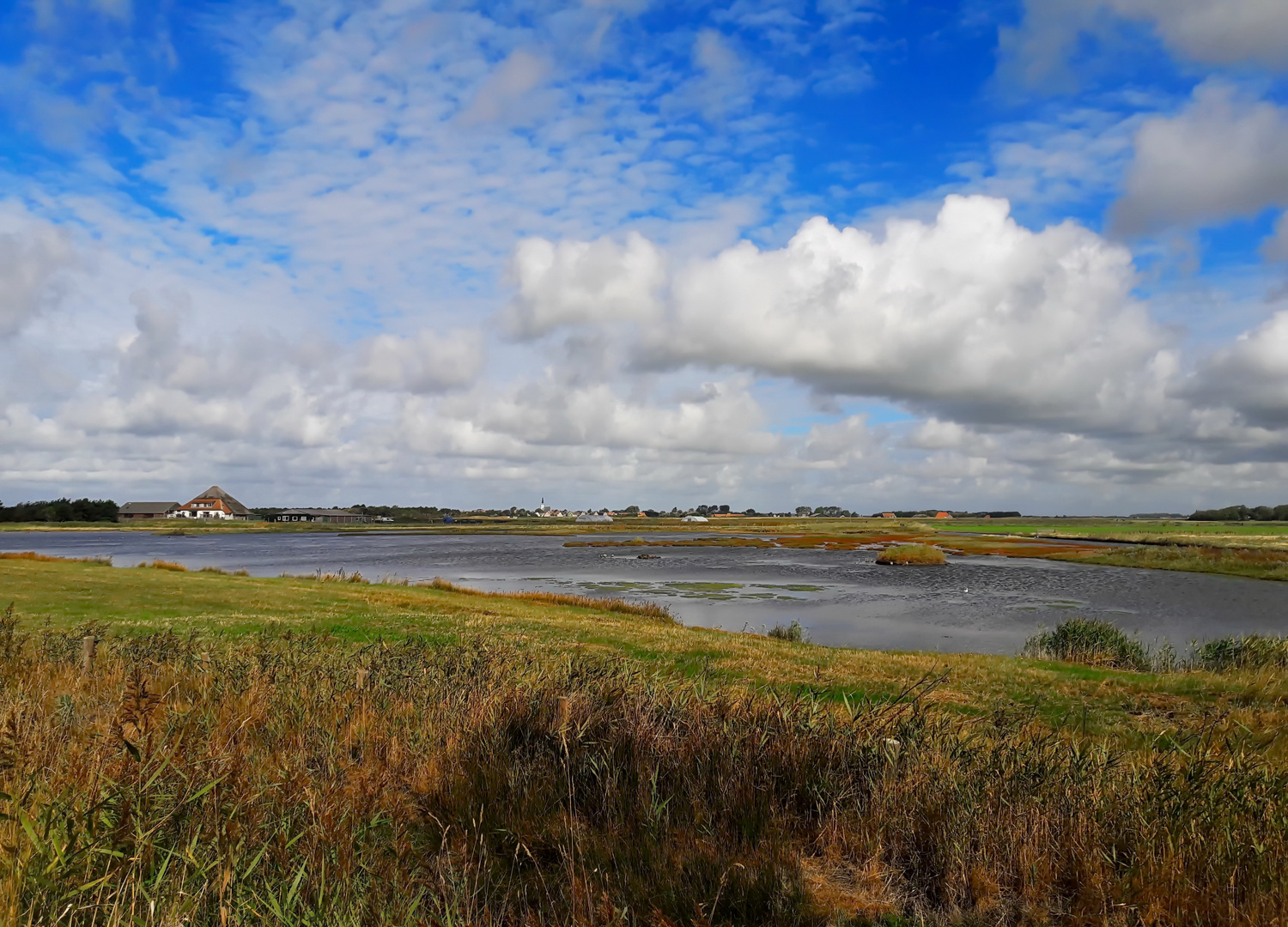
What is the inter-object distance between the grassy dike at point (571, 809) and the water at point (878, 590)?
21008 millimetres

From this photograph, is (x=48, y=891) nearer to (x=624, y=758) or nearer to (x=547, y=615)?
(x=624, y=758)

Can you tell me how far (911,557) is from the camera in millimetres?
Result: 67250

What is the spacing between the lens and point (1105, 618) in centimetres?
3378

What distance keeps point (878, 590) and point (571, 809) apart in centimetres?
4397

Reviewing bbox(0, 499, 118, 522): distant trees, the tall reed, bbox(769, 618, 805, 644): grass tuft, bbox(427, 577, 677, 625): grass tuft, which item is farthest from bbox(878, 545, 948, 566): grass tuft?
bbox(0, 499, 118, 522): distant trees

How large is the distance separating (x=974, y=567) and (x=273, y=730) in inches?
2602

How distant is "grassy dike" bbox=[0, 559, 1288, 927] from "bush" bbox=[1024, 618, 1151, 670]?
13355mm

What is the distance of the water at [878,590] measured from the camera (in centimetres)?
3100

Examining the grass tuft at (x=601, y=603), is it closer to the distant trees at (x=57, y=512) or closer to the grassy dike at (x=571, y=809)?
the grassy dike at (x=571, y=809)

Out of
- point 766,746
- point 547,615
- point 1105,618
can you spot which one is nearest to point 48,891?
point 766,746

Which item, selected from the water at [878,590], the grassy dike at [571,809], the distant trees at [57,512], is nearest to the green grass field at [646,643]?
the grassy dike at [571,809]

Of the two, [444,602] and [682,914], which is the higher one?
[682,914]

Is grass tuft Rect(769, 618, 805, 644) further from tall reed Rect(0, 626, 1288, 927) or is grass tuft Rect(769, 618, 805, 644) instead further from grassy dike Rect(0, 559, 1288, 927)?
tall reed Rect(0, 626, 1288, 927)

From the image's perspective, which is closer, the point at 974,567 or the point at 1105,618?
the point at 1105,618
